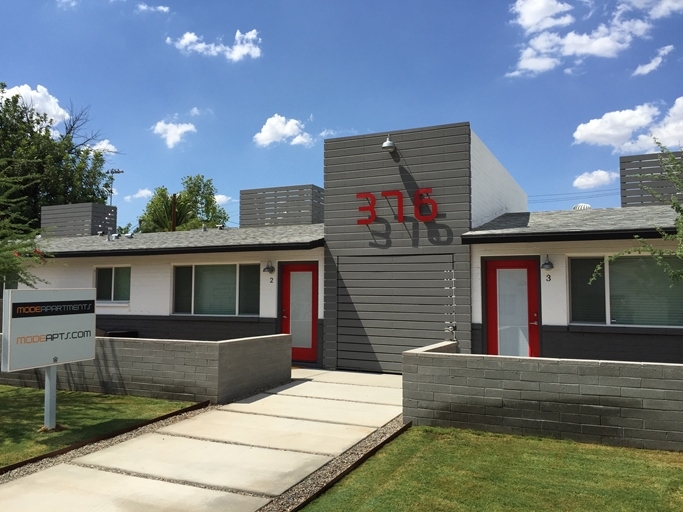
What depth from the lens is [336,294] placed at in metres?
11.3

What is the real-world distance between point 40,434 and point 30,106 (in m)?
34.5

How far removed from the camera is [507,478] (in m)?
4.76

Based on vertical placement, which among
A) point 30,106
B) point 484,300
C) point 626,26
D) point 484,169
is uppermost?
point 30,106

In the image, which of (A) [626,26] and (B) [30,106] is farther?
(B) [30,106]

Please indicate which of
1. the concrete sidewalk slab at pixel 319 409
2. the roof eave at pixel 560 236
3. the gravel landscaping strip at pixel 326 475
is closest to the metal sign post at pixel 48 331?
the concrete sidewalk slab at pixel 319 409

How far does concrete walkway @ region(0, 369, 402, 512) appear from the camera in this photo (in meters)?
4.43

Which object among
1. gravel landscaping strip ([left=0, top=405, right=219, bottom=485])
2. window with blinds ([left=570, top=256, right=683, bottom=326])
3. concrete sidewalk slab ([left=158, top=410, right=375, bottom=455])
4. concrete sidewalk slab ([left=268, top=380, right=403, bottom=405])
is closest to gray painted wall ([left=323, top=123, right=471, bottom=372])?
concrete sidewalk slab ([left=268, top=380, right=403, bottom=405])

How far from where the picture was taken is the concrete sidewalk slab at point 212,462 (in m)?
4.84

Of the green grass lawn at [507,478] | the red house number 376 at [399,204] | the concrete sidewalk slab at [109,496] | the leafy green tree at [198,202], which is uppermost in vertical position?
the leafy green tree at [198,202]

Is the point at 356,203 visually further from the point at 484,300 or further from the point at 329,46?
the point at 329,46

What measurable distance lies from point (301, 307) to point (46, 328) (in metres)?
6.03

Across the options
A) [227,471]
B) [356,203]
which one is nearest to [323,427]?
[227,471]

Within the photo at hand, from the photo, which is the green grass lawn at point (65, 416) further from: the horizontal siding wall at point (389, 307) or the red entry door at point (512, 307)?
the red entry door at point (512, 307)

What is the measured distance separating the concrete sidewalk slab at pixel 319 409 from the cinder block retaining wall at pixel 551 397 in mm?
643
